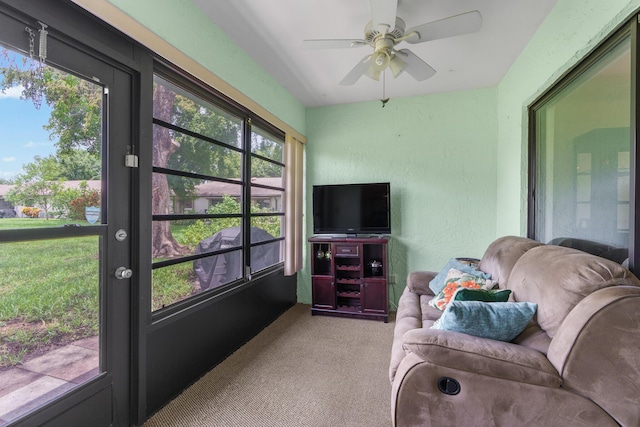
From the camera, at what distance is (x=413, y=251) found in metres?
3.38

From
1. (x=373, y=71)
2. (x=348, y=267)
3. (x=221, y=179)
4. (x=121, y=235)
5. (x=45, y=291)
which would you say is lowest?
(x=348, y=267)

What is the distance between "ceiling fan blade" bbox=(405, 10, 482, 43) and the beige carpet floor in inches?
89.8

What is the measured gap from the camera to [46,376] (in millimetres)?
1259

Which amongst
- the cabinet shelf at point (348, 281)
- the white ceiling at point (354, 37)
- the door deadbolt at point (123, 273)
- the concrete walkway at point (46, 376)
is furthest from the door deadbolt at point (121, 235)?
the cabinet shelf at point (348, 281)

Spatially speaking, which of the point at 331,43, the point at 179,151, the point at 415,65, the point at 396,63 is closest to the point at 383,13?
the point at 331,43

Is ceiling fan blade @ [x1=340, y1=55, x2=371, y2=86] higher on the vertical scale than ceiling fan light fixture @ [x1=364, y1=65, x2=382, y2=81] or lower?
higher

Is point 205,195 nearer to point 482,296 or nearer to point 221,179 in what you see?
point 221,179

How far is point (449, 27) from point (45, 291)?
2.46 metres

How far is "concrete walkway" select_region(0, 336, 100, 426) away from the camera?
1130 millimetres

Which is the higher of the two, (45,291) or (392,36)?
(392,36)

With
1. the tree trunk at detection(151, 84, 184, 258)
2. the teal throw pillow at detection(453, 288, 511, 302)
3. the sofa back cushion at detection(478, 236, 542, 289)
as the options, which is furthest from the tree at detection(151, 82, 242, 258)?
the sofa back cushion at detection(478, 236, 542, 289)

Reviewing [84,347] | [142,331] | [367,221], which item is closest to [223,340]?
[142,331]

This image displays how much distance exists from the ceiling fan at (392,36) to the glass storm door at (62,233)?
1277 millimetres

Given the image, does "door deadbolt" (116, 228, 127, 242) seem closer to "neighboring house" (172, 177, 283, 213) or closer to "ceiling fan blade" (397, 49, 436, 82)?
"neighboring house" (172, 177, 283, 213)
